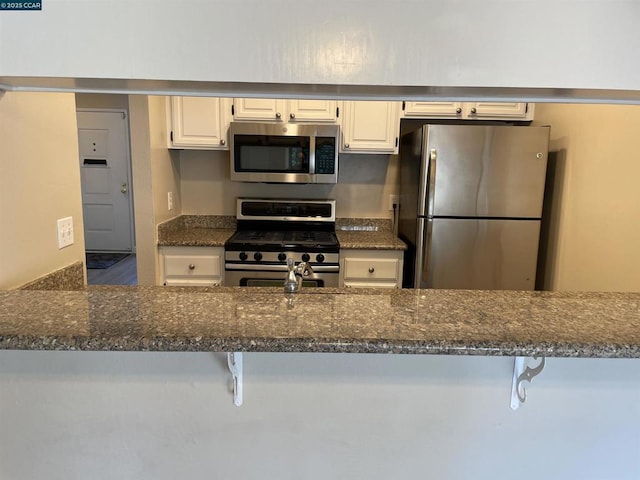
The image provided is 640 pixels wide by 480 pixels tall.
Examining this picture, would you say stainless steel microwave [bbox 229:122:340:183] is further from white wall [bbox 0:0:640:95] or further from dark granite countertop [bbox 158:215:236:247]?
white wall [bbox 0:0:640:95]

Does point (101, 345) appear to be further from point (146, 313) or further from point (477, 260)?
point (477, 260)

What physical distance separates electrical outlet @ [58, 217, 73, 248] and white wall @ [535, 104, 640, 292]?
8.14ft

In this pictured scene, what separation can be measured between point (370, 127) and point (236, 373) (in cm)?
222

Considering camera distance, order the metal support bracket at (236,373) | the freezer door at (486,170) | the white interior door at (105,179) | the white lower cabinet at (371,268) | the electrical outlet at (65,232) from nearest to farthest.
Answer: the metal support bracket at (236,373) → the electrical outlet at (65,232) → the freezer door at (486,170) → the white lower cabinet at (371,268) → the white interior door at (105,179)

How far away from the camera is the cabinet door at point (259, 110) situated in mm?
2783

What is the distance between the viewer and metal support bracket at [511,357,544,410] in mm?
1059

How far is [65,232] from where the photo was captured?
4.92 ft

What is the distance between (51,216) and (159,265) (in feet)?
4.24

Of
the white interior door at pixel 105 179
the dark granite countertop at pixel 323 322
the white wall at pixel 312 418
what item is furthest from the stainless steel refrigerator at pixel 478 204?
the white interior door at pixel 105 179

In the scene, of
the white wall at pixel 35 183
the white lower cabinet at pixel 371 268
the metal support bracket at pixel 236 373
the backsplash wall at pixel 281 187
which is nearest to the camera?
the metal support bracket at pixel 236 373

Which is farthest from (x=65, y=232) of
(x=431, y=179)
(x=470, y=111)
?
(x=470, y=111)

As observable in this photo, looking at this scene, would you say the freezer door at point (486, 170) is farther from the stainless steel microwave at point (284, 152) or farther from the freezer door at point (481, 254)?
the stainless steel microwave at point (284, 152)

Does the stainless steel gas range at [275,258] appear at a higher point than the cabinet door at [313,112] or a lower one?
lower

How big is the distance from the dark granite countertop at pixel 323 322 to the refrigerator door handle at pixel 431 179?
1.31 m
